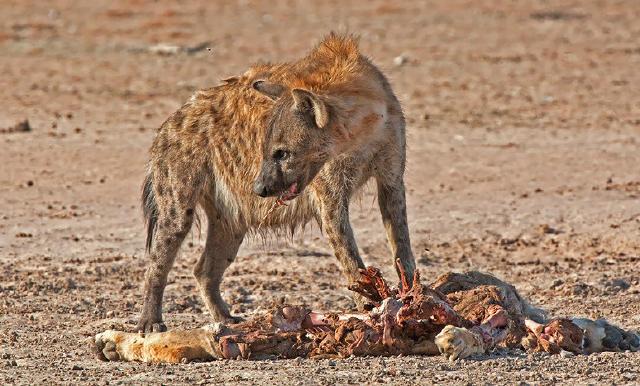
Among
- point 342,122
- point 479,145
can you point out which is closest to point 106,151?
point 479,145

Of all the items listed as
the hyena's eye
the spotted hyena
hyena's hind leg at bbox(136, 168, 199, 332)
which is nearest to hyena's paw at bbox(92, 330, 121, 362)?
the spotted hyena

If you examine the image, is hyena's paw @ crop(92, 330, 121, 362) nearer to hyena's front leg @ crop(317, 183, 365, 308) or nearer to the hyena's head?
the hyena's head

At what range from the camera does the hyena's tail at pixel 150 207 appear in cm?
769

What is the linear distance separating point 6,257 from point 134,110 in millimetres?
5011

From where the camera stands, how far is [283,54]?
57.4ft

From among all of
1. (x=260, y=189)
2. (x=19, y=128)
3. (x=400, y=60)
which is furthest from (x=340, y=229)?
(x=400, y=60)

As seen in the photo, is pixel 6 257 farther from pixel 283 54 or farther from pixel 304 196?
pixel 283 54

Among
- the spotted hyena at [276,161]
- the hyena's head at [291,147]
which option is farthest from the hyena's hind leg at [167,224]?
the hyena's head at [291,147]

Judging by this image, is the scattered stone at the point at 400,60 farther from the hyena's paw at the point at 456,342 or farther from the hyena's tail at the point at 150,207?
the hyena's paw at the point at 456,342

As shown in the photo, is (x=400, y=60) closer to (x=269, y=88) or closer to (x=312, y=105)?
(x=269, y=88)

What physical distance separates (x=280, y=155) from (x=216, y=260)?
114cm

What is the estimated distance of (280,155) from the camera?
A: 6.93 metres

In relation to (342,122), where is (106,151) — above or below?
below

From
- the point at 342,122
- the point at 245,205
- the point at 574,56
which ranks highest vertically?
the point at 342,122
